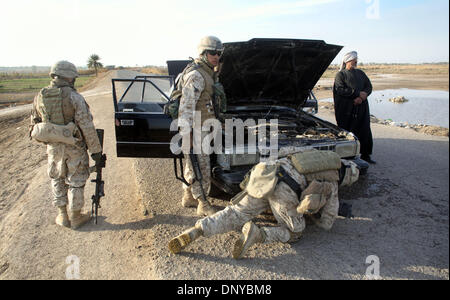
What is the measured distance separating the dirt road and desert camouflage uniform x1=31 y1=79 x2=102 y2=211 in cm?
39

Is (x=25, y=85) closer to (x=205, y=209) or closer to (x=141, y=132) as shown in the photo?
(x=141, y=132)

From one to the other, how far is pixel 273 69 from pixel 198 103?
1.60 meters

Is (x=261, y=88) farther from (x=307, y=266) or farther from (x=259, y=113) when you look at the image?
(x=307, y=266)

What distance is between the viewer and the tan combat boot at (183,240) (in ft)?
9.03

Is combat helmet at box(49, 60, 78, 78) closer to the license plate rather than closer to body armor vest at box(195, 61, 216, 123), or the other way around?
the license plate

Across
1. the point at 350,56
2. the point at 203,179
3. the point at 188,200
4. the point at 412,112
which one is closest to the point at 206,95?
the point at 203,179

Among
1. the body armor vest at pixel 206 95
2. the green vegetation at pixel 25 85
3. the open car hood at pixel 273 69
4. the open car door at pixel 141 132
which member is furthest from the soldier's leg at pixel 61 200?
the green vegetation at pixel 25 85

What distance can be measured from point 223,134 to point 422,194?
2.81m

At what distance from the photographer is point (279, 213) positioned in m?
2.87

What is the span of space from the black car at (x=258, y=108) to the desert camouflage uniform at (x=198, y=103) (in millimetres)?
132

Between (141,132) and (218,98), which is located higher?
(218,98)

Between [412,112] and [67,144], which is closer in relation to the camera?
[67,144]
